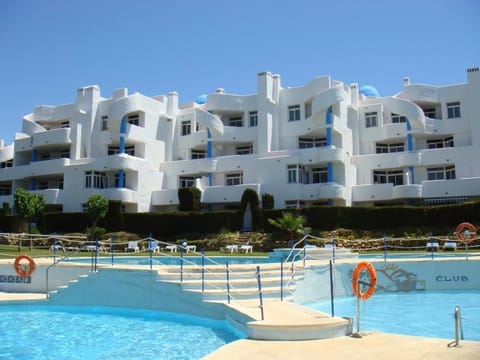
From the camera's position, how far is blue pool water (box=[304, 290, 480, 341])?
12262 mm

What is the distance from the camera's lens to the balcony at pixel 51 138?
4750 cm

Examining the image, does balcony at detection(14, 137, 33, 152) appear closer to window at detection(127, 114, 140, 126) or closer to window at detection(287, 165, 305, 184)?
window at detection(127, 114, 140, 126)

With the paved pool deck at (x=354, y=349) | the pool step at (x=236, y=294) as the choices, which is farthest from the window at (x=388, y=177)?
the paved pool deck at (x=354, y=349)

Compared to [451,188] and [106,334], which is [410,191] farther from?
[106,334]

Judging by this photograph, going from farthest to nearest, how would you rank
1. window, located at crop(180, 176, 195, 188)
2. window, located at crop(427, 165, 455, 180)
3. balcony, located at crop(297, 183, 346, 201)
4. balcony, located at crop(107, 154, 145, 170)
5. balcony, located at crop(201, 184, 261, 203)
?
window, located at crop(180, 176, 195, 188)
balcony, located at crop(107, 154, 145, 170)
balcony, located at crop(201, 184, 261, 203)
window, located at crop(427, 165, 455, 180)
balcony, located at crop(297, 183, 346, 201)

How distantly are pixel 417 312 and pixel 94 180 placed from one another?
35485 mm

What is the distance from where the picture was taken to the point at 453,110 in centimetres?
4288

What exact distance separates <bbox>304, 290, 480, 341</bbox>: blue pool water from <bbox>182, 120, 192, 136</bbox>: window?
34.0 metres

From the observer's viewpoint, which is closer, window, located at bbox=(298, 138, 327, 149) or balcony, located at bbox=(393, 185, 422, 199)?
balcony, located at bbox=(393, 185, 422, 199)

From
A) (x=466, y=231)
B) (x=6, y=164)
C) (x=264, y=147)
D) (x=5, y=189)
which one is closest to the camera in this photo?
(x=466, y=231)

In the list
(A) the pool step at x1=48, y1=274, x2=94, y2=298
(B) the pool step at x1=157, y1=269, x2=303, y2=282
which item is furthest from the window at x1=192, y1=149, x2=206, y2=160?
(B) the pool step at x1=157, y1=269, x2=303, y2=282

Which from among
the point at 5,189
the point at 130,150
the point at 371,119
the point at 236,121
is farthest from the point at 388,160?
the point at 5,189

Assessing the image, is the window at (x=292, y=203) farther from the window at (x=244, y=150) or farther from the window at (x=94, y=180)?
the window at (x=94, y=180)

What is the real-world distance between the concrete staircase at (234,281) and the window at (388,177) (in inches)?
1125
